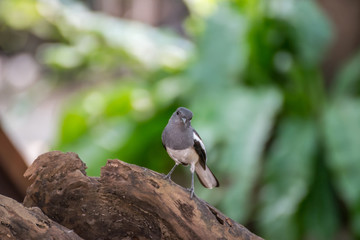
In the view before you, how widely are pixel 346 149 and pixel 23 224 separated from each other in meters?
2.28

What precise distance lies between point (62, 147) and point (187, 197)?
239cm

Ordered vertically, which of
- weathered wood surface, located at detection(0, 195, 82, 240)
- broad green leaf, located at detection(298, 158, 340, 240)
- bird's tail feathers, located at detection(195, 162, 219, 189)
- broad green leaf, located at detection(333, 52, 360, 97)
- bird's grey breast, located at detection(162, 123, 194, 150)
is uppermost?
bird's grey breast, located at detection(162, 123, 194, 150)

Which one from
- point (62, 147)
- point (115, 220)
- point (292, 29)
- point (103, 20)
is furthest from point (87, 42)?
point (115, 220)

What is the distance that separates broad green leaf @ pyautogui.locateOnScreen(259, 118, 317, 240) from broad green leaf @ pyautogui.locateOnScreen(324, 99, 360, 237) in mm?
139

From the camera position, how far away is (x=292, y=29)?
353 cm

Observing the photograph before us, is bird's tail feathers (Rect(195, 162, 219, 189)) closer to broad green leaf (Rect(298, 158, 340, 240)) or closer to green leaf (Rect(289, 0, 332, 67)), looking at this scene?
broad green leaf (Rect(298, 158, 340, 240))

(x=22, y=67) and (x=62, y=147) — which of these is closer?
(x=62, y=147)

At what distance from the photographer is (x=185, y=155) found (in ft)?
4.46

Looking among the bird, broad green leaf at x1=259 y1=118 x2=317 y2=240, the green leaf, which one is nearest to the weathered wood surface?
the bird

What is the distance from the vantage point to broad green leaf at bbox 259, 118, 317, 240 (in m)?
3.13

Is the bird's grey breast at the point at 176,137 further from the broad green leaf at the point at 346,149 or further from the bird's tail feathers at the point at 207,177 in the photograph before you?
the broad green leaf at the point at 346,149

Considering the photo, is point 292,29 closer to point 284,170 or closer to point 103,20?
point 284,170

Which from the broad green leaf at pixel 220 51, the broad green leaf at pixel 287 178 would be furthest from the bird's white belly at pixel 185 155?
the broad green leaf at pixel 220 51

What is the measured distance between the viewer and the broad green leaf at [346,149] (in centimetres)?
300
